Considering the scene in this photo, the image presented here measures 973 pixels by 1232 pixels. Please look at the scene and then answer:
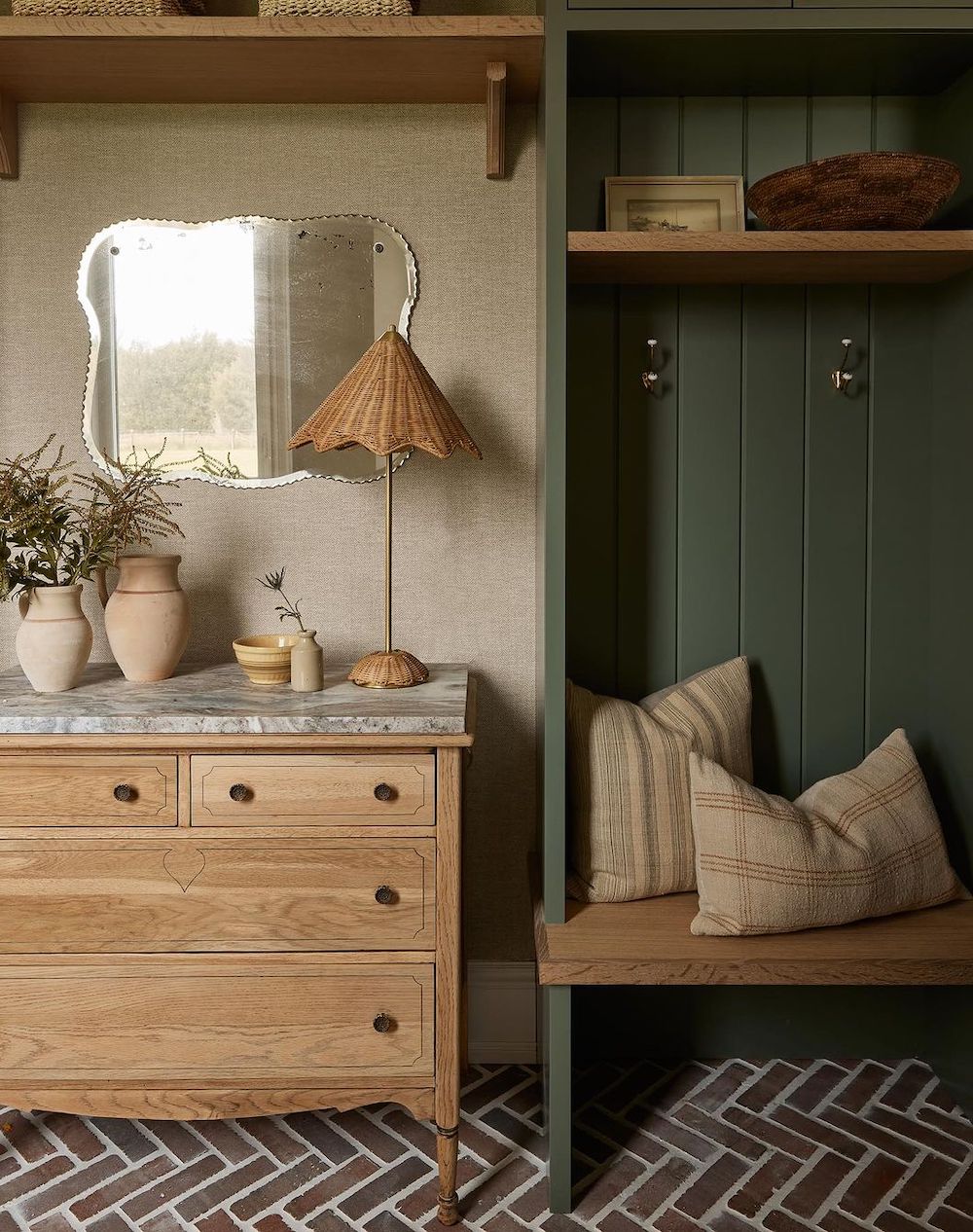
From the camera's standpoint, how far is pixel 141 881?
1923mm

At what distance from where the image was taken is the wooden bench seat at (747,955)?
6.34 ft

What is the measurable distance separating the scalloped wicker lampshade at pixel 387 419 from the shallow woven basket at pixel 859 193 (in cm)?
80

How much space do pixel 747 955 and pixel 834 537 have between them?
990 millimetres

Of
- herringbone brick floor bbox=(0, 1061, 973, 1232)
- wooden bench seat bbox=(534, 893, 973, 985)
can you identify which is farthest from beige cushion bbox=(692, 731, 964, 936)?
herringbone brick floor bbox=(0, 1061, 973, 1232)

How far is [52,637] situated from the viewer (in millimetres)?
2041

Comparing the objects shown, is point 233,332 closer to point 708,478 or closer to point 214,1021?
point 708,478

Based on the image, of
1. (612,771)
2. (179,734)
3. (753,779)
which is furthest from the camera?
(753,779)

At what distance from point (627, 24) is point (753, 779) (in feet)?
5.31

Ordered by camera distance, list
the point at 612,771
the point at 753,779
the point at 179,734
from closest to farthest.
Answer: the point at 179,734, the point at 612,771, the point at 753,779

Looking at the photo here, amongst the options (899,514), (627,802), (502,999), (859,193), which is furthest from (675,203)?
(502,999)

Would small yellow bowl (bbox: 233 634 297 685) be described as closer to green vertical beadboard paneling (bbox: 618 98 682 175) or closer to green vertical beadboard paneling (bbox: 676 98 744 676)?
green vertical beadboard paneling (bbox: 676 98 744 676)

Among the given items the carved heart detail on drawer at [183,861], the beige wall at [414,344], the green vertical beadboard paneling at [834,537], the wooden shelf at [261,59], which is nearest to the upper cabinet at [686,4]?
the wooden shelf at [261,59]

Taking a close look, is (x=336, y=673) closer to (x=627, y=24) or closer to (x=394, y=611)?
(x=394, y=611)

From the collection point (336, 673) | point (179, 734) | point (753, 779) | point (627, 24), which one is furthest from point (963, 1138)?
point (627, 24)
